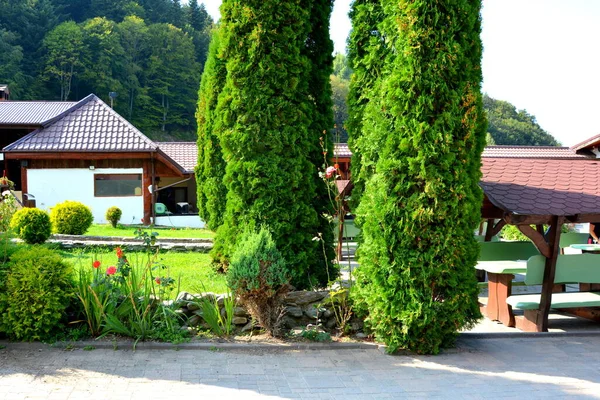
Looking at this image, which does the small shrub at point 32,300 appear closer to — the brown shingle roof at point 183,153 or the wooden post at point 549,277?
the wooden post at point 549,277

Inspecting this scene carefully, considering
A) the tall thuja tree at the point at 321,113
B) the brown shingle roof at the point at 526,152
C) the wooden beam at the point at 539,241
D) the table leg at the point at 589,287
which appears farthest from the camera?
the brown shingle roof at the point at 526,152

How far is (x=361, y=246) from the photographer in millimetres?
6164

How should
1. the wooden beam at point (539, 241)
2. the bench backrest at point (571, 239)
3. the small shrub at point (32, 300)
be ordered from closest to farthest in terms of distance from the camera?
1. the small shrub at point (32, 300)
2. the wooden beam at point (539, 241)
3. the bench backrest at point (571, 239)

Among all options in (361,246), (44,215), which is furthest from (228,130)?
(44,215)

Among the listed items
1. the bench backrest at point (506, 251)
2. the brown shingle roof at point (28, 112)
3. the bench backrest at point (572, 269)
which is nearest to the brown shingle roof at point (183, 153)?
the brown shingle roof at point (28, 112)

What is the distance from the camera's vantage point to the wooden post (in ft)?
22.6

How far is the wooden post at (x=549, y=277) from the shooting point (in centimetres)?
690

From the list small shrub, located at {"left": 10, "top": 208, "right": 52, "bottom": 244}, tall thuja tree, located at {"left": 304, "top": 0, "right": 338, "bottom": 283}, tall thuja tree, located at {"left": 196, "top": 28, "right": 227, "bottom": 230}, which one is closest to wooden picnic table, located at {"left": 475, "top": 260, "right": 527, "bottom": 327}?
tall thuja tree, located at {"left": 304, "top": 0, "right": 338, "bottom": 283}

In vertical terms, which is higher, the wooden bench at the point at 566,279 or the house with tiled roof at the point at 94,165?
the house with tiled roof at the point at 94,165

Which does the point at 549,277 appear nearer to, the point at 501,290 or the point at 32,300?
the point at 501,290

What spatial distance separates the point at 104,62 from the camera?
57125mm

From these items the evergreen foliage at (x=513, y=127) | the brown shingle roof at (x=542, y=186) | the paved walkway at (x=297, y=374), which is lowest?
the paved walkway at (x=297, y=374)

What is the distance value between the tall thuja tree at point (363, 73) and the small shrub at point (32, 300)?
3.41m

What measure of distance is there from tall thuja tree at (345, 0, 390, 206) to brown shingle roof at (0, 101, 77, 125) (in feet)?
65.1
